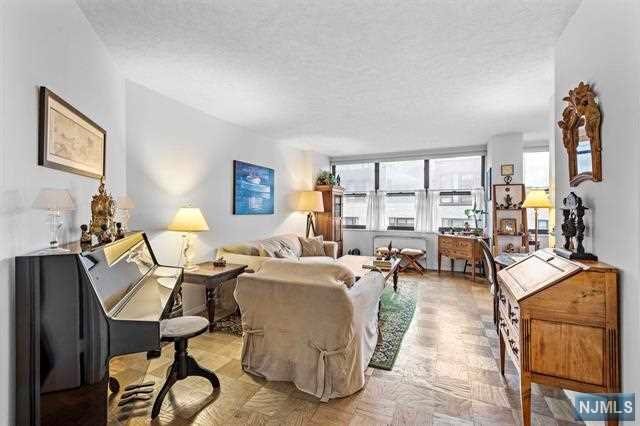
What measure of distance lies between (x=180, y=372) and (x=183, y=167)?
2326 mm

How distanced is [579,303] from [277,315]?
182 cm

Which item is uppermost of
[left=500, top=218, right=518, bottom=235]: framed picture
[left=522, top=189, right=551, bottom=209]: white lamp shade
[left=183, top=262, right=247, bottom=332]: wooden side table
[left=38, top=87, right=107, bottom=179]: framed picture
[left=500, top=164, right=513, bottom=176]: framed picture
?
[left=500, top=164, right=513, bottom=176]: framed picture

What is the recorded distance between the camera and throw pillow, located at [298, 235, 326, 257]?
538 cm

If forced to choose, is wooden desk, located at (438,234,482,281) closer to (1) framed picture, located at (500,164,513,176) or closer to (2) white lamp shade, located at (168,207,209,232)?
(1) framed picture, located at (500,164,513,176)

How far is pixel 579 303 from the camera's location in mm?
1512

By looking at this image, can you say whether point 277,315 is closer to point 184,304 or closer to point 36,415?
point 36,415

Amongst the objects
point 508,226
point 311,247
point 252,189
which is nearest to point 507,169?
point 508,226

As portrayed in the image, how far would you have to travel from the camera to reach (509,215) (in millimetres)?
4957

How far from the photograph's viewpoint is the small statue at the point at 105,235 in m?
1.81

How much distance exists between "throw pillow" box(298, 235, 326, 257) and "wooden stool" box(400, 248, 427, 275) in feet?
5.42

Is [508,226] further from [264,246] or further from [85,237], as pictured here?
[85,237]

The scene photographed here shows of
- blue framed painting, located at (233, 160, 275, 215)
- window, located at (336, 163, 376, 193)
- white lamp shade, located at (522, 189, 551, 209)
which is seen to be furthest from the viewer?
window, located at (336, 163, 376, 193)

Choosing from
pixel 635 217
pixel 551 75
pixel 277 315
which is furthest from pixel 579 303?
pixel 551 75

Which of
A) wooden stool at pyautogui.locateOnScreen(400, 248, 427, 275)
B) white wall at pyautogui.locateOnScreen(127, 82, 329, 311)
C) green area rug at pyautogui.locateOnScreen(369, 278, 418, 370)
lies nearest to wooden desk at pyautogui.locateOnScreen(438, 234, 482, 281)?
wooden stool at pyautogui.locateOnScreen(400, 248, 427, 275)
